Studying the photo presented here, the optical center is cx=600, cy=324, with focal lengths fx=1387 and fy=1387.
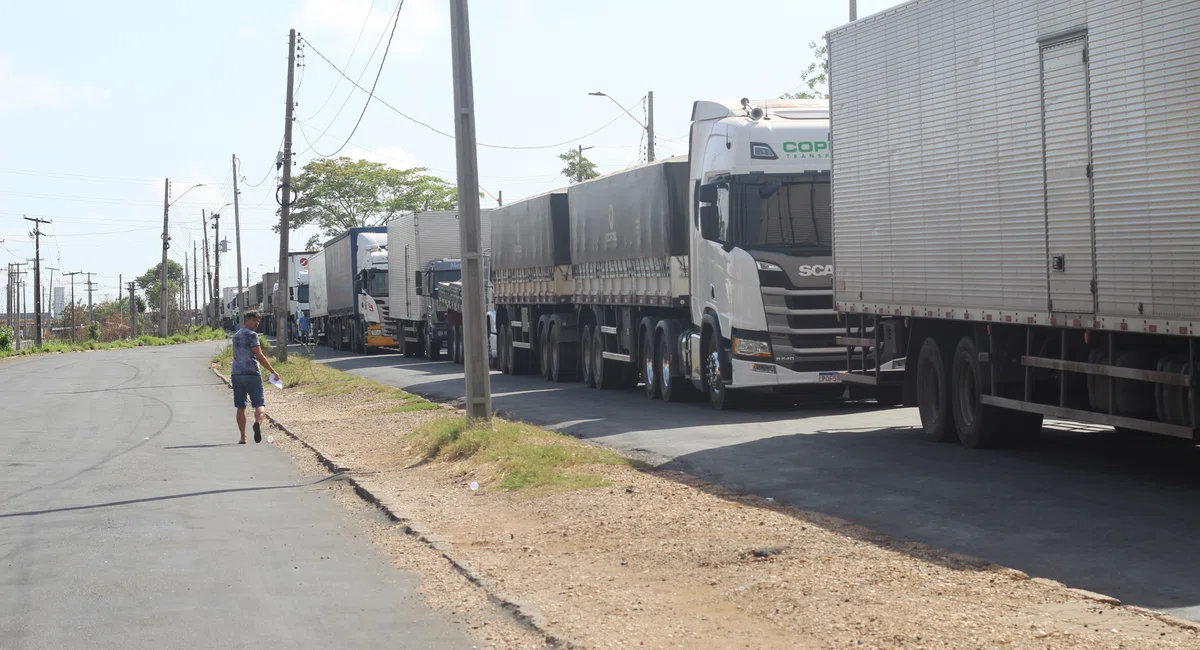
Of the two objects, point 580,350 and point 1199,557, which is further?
point 580,350

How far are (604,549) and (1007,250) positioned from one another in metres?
5.07

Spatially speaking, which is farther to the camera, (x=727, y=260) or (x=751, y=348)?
(x=727, y=260)

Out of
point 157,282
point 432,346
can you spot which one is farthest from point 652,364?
point 157,282

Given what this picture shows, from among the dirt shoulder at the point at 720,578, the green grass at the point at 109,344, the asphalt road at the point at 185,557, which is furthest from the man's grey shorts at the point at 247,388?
the green grass at the point at 109,344

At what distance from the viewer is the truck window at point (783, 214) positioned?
58.2ft

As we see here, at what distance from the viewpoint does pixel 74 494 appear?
41.3 feet

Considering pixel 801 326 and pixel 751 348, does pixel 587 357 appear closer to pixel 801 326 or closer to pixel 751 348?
pixel 751 348

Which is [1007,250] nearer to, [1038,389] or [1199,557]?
[1038,389]

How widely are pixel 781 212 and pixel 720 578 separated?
10.6 m

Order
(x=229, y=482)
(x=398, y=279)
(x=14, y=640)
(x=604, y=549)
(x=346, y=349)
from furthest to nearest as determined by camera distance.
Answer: (x=346, y=349) → (x=398, y=279) → (x=229, y=482) → (x=604, y=549) → (x=14, y=640)

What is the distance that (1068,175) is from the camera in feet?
35.8

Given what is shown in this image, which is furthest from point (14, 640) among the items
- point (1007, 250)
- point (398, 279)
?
point (398, 279)

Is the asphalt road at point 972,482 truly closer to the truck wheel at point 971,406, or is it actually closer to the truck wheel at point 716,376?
the truck wheel at point 971,406

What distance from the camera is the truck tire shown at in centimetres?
1847
